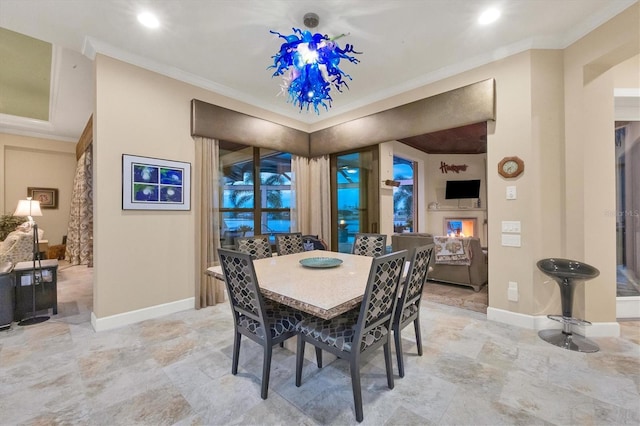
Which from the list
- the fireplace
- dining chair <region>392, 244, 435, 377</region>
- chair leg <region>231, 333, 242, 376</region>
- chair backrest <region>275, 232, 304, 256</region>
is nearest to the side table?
chair backrest <region>275, 232, 304, 256</region>

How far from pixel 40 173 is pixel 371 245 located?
7.71 m

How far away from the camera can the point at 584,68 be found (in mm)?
2600

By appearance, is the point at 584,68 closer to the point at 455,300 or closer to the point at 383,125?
the point at 383,125

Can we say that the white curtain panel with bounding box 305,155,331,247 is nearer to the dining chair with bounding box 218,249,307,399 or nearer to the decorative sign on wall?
the dining chair with bounding box 218,249,307,399

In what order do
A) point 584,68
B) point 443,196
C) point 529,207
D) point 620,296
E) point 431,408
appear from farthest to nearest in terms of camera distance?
point 443,196 < point 620,296 < point 529,207 < point 584,68 < point 431,408

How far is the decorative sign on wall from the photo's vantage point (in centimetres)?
709

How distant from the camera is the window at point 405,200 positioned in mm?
7121

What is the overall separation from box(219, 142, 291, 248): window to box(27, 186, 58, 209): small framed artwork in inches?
216

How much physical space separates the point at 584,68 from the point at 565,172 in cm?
96

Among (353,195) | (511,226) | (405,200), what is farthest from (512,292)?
(405,200)

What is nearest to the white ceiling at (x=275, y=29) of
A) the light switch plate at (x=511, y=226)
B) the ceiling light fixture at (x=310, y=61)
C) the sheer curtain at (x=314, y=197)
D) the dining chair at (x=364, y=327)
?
the ceiling light fixture at (x=310, y=61)

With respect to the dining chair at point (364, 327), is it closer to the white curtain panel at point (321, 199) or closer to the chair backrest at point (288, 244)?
the chair backrest at point (288, 244)

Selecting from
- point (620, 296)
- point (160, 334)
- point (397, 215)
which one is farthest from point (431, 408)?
point (397, 215)

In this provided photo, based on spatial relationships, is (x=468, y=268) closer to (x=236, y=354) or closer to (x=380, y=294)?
(x=380, y=294)
